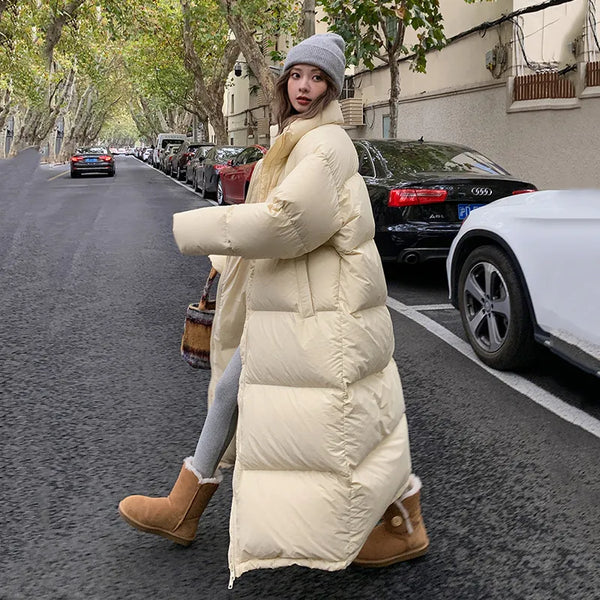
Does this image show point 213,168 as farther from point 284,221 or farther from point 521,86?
point 284,221

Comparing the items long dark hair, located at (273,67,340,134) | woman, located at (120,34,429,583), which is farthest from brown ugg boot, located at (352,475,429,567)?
long dark hair, located at (273,67,340,134)

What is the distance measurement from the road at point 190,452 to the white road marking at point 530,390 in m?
0.02

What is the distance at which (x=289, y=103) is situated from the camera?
2.35 m

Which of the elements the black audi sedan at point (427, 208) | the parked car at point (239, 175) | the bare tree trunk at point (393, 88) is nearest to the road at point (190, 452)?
the black audi sedan at point (427, 208)

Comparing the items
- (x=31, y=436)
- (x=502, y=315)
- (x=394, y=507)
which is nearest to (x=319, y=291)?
(x=394, y=507)

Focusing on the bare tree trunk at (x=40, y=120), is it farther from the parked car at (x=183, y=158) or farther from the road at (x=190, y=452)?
the road at (x=190, y=452)

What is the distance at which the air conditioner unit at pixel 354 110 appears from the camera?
26344 mm

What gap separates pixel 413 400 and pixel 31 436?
1980mm

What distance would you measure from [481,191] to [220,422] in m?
5.35

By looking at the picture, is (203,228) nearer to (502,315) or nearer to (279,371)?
(279,371)

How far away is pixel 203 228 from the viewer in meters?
2.13

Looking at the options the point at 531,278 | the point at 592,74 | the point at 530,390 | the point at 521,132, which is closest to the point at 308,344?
the point at 531,278

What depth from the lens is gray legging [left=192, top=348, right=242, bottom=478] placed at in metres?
2.42

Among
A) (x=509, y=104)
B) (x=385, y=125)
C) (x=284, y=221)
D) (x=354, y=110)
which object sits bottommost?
Result: (x=284, y=221)
